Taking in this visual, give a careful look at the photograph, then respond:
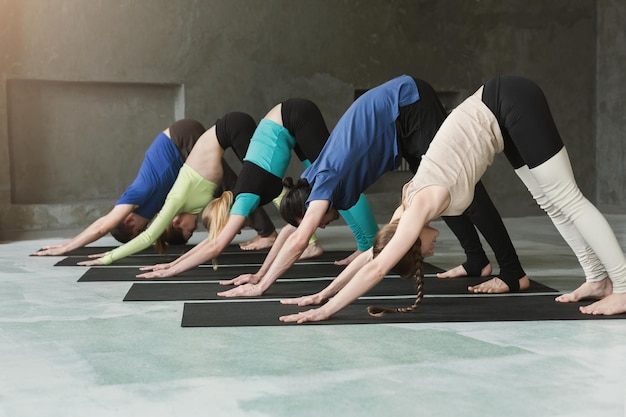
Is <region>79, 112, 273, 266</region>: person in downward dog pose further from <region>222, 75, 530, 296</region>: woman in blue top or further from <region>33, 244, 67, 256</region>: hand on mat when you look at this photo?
<region>222, 75, 530, 296</region>: woman in blue top

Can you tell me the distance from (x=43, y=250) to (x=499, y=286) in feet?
12.2

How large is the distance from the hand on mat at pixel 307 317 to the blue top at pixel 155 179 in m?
2.69

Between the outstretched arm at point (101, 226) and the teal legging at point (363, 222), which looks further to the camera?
the outstretched arm at point (101, 226)

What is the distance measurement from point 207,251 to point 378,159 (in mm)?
1067

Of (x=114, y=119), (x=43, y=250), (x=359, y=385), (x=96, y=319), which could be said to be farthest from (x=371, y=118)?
(x=114, y=119)

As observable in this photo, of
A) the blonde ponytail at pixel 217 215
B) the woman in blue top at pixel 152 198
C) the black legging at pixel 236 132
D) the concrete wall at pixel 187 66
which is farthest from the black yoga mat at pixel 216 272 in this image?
the concrete wall at pixel 187 66

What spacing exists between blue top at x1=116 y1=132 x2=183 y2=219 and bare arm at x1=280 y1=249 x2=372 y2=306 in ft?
7.55

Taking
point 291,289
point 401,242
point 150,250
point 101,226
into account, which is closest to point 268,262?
point 291,289

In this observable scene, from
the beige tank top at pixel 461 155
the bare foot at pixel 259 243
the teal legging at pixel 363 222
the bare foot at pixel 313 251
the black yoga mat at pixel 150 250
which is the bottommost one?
the black yoga mat at pixel 150 250

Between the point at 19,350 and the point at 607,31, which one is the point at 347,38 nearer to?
the point at 607,31

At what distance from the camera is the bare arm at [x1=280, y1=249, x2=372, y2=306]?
364 centimetres

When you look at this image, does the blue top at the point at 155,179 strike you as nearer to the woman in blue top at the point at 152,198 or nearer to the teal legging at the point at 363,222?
the woman in blue top at the point at 152,198

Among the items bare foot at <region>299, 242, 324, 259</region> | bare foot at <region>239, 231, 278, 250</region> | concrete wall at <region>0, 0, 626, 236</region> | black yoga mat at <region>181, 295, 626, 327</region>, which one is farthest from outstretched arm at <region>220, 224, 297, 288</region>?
concrete wall at <region>0, 0, 626, 236</region>

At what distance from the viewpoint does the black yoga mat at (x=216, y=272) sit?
4996 mm
